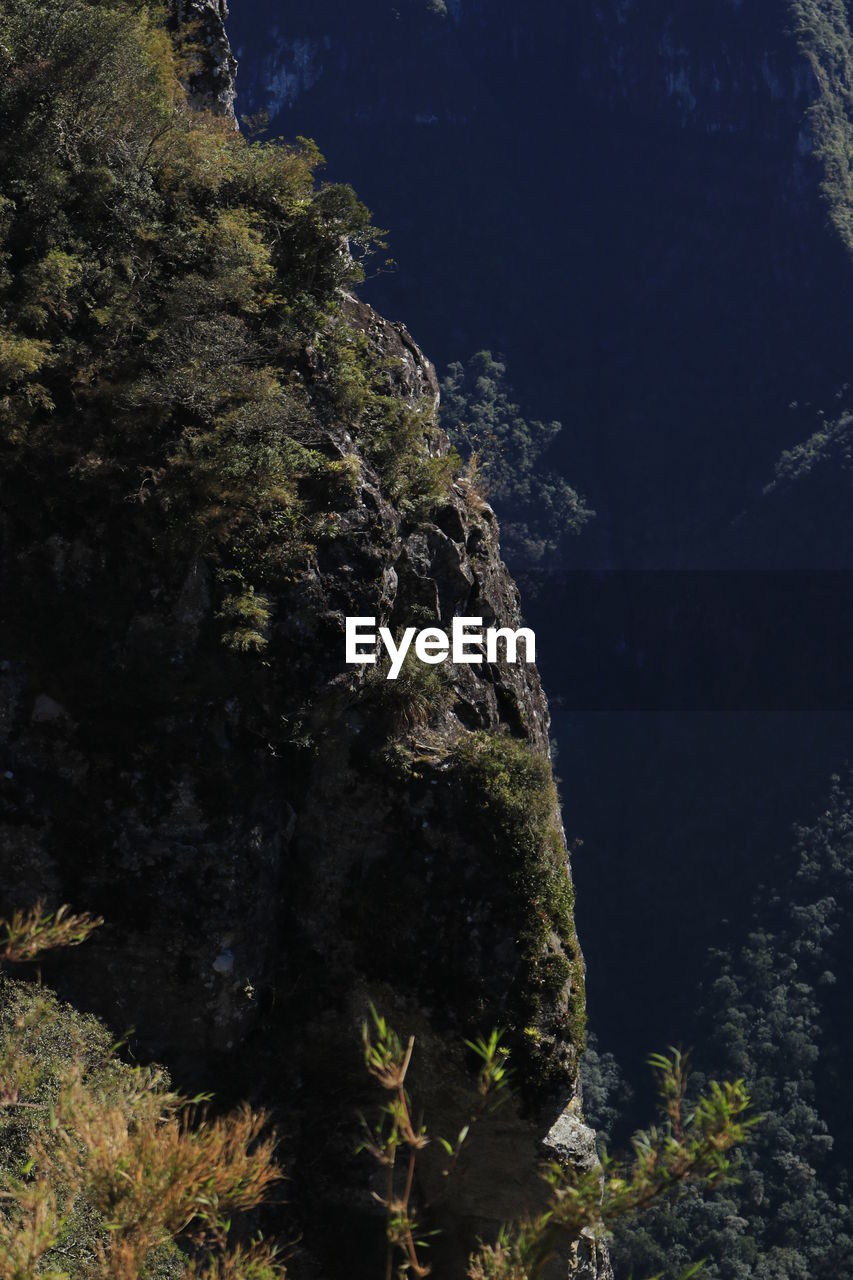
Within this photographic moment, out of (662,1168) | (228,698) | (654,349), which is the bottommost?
(662,1168)

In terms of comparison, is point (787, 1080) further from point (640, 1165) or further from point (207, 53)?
point (640, 1165)

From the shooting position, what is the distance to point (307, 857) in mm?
9984

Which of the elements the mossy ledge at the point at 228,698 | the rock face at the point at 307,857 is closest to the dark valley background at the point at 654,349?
the rock face at the point at 307,857

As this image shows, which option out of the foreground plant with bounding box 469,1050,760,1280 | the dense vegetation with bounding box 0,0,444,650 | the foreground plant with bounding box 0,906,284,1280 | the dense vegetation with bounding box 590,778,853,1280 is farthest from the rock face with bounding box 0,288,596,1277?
the dense vegetation with bounding box 590,778,853,1280

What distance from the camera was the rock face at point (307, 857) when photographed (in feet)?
29.8

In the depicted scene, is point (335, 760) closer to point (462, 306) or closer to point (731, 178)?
point (462, 306)

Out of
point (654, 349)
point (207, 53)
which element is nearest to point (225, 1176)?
point (207, 53)

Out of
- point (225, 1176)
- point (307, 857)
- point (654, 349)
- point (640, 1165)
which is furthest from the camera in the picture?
point (654, 349)

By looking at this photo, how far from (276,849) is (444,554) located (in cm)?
352

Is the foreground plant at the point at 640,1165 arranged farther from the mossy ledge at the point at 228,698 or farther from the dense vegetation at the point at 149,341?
the dense vegetation at the point at 149,341

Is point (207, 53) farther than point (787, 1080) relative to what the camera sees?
No

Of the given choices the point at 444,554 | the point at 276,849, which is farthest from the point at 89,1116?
the point at 444,554

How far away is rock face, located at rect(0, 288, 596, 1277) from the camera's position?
29.8ft

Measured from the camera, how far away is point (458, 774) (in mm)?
Result: 9922
